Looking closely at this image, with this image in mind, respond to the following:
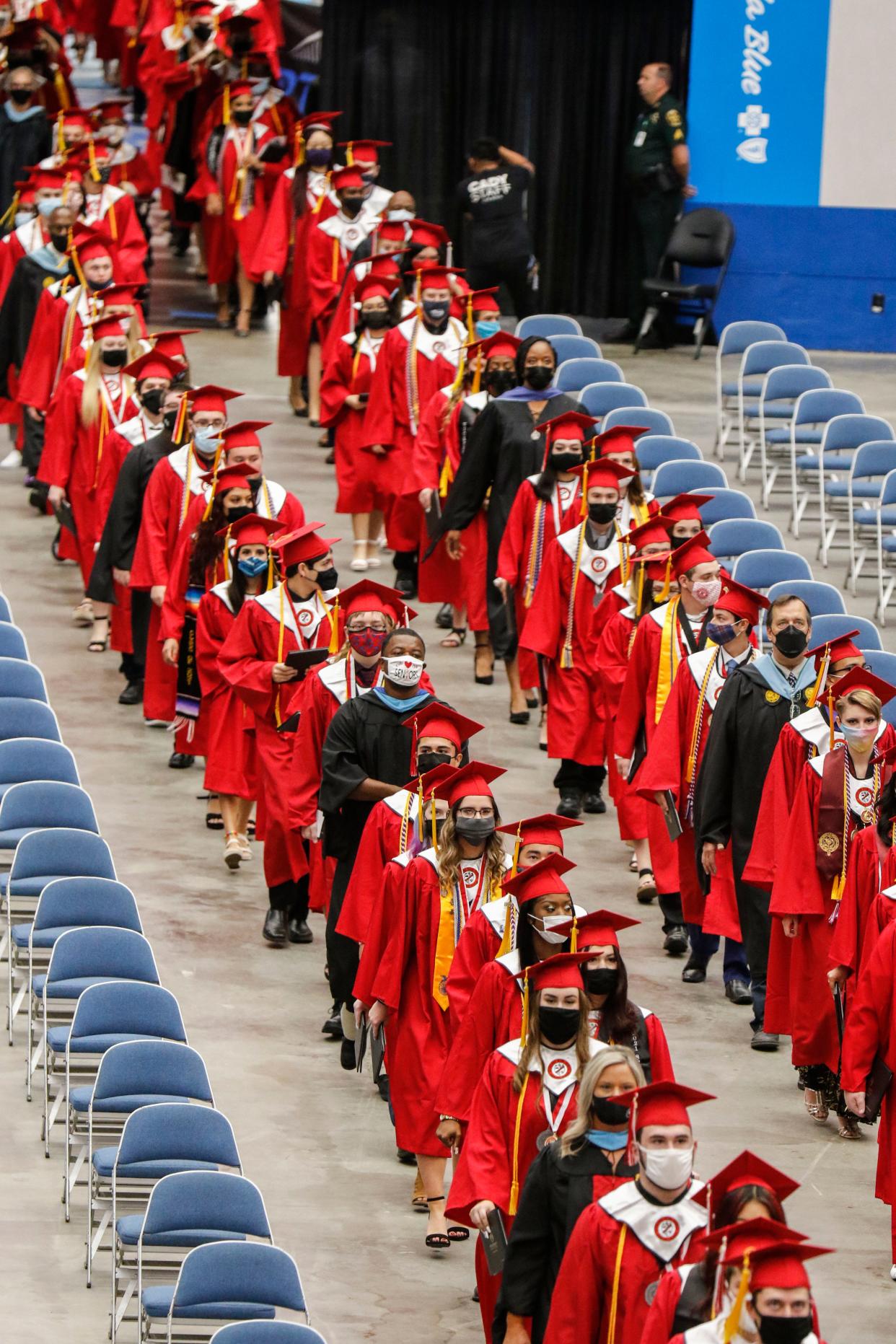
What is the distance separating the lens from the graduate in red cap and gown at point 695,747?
9.93 metres

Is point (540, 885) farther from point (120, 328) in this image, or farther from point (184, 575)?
point (120, 328)

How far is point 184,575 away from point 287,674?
1648mm

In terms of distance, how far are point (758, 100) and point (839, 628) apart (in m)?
7.38

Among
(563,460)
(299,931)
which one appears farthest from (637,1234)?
(563,460)

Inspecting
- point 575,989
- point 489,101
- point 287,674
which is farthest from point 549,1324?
point 489,101

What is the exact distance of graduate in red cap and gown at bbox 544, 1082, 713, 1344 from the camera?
A: 5996 mm

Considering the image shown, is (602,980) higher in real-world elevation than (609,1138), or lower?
higher

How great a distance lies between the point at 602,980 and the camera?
703cm

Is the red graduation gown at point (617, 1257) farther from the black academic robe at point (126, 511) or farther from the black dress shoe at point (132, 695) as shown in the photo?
the black dress shoe at point (132, 695)

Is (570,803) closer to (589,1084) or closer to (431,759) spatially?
(431,759)

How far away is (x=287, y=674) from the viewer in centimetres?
1013

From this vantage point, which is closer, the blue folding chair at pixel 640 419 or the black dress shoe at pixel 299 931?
the black dress shoe at pixel 299 931

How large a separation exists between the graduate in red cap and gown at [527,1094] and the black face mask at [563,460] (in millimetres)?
4982

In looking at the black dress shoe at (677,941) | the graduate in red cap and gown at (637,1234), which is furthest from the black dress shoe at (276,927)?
the graduate in red cap and gown at (637,1234)
